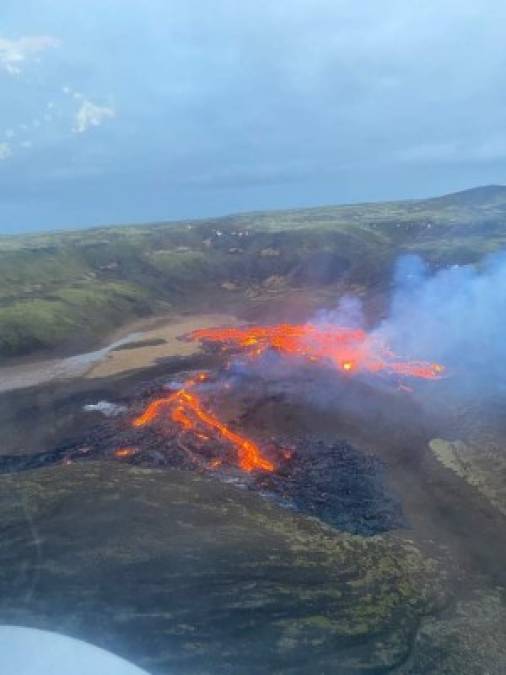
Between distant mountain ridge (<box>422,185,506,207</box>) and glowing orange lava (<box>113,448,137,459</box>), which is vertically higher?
distant mountain ridge (<box>422,185,506,207</box>)

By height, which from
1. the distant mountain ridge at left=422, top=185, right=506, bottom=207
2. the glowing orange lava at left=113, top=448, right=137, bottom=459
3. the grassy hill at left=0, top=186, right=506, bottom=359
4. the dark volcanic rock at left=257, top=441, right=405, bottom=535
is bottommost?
the dark volcanic rock at left=257, top=441, right=405, bottom=535

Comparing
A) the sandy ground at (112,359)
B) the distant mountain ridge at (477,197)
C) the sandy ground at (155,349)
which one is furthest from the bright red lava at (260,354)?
the distant mountain ridge at (477,197)

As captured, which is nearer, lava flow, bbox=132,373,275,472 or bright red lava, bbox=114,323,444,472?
lava flow, bbox=132,373,275,472

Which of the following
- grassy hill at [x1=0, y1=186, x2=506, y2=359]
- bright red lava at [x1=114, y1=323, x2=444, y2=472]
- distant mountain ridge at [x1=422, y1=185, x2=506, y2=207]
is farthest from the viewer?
distant mountain ridge at [x1=422, y1=185, x2=506, y2=207]

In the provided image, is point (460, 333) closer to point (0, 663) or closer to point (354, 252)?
point (354, 252)

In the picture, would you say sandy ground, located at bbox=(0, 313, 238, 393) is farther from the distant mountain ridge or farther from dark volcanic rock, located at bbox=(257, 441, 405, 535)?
the distant mountain ridge

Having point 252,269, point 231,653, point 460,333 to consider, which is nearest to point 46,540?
point 231,653

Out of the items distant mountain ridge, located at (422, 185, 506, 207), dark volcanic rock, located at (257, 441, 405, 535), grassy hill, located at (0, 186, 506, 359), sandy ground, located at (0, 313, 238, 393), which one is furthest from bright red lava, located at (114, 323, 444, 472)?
distant mountain ridge, located at (422, 185, 506, 207)

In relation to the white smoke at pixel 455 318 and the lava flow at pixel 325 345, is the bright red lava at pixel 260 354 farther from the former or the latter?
the white smoke at pixel 455 318
